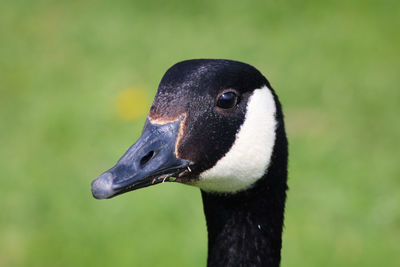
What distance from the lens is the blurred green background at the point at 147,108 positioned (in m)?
3.45

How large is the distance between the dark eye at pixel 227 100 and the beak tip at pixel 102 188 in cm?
41

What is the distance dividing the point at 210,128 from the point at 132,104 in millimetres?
2870

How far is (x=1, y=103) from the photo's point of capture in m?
4.56

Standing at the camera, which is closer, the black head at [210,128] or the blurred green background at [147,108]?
the black head at [210,128]

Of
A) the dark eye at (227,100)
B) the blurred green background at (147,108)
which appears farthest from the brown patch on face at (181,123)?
the blurred green background at (147,108)

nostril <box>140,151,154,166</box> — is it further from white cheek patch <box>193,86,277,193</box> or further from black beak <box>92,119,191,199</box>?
white cheek patch <box>193,86,277,193</box>

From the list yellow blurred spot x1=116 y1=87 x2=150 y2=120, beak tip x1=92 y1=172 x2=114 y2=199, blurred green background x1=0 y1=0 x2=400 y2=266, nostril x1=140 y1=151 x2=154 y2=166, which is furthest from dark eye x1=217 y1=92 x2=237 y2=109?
yellow blurred spot x1=116 y1=87 x2=150 y2=120

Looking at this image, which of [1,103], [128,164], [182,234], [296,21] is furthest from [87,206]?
[296,21]

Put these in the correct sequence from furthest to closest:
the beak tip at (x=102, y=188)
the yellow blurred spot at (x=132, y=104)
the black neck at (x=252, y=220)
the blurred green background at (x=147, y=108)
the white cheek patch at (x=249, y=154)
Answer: the yellow blurred spot at (x=132, y=104) → the blurred green background at (x=147, y=108) → the black neck at (x=252, y=220) → the white cheek patch at (x=249, y=154) → the beak tip at (x=102, y=188)

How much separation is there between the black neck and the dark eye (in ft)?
0.60

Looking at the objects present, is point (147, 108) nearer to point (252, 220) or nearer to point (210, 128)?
point (252, 220)

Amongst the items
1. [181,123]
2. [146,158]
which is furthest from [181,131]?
[146,158]

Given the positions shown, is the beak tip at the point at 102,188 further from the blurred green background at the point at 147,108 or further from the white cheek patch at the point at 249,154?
the blurred green background at the point at 147,108

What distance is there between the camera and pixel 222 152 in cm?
171
